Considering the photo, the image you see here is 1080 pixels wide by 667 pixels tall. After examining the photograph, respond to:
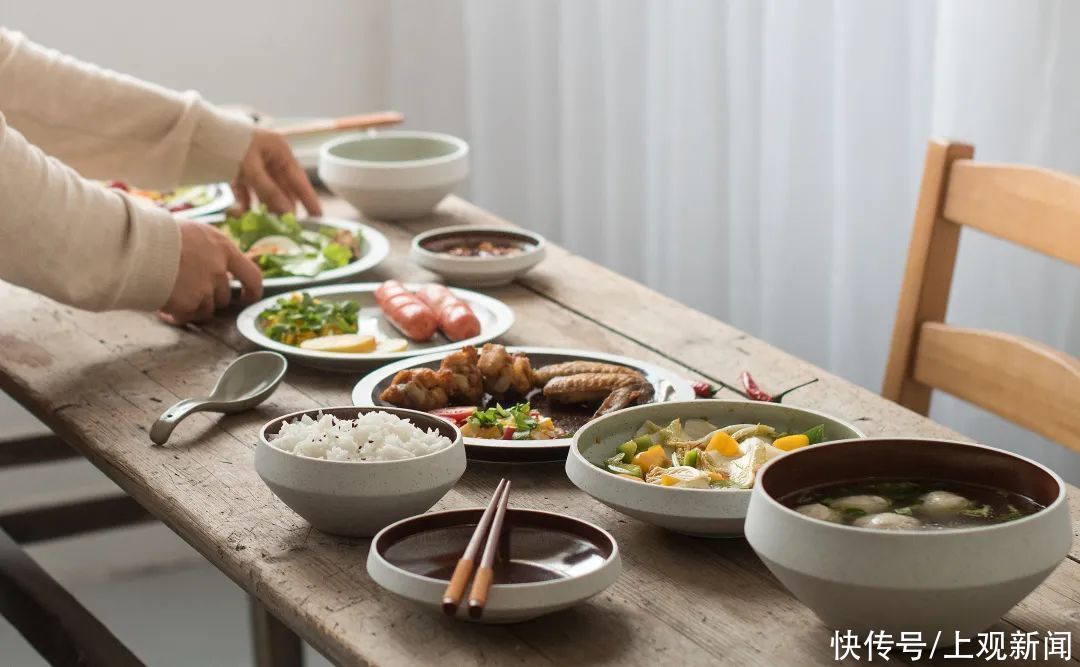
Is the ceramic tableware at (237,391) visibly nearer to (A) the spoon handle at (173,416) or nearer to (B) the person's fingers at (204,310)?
(A) the spoon handle at (173,416)

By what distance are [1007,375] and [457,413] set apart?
737 mm

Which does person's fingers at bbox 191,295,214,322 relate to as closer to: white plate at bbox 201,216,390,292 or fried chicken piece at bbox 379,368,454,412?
white plate at bbox 201,216,390,292

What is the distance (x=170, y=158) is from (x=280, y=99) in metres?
1.54

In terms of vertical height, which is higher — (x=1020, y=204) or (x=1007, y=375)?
(x=1020, y=204)

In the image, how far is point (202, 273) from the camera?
1.71 m

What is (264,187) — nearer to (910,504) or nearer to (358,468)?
(358,468)

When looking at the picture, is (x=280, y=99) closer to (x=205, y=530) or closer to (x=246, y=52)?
(x=246, y=52)

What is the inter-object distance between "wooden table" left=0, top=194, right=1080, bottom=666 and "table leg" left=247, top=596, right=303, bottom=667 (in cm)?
26

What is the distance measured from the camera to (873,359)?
8.59 ft

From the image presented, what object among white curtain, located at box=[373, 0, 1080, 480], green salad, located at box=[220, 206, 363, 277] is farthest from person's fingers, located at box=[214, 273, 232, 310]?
white curtain, located at box=[373, 0, 1080, 480]

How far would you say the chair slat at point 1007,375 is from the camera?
1.62 m

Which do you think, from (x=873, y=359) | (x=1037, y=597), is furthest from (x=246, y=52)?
(x=1037, y=597)

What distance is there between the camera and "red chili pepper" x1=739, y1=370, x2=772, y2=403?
147 cm

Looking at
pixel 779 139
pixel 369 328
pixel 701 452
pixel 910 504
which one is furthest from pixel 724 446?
pixel 779 139
